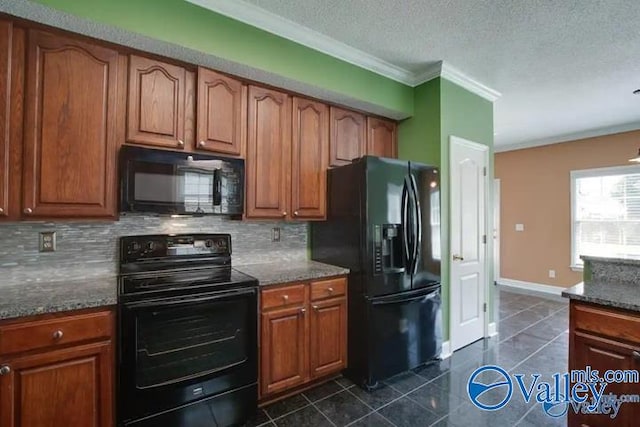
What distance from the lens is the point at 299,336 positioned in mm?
2162

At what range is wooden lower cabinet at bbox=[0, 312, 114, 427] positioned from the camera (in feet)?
4.37

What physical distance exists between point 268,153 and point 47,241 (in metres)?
1.52

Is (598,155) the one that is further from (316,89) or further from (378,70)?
(316,89)

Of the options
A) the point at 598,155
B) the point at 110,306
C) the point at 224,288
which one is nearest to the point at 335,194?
the point at 224,288

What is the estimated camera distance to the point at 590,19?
6.79 ft

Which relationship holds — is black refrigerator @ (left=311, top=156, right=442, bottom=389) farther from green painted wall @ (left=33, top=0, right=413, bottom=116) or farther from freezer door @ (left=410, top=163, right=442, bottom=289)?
green painted wall @ (left=33, top=0, right=413, bottom=116)

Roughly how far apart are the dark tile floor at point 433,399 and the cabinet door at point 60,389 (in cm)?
93

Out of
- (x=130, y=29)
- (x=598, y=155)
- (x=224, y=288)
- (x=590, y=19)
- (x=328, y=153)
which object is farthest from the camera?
(x=598, y=155)

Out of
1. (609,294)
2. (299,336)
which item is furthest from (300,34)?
(609,294)

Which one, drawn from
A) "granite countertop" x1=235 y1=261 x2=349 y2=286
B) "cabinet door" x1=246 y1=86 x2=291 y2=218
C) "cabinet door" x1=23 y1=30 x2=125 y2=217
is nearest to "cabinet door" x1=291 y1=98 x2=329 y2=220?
"cabinet door" x1=246 y1=86 x2=291 y2=218

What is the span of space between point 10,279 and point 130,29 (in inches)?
63.3

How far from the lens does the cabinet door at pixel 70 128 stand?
163 centimetres

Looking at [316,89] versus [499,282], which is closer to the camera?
[316,89]

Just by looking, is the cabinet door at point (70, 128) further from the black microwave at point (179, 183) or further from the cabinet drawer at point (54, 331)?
the cabinet drawer at point (54, 331)
